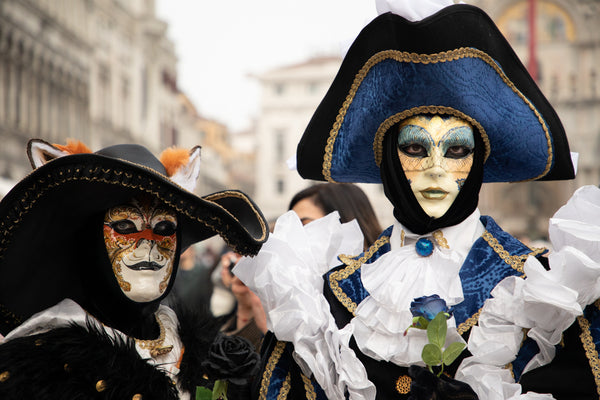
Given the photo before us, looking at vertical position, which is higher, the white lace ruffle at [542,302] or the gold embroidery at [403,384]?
the white lace ruffle at [542,302]

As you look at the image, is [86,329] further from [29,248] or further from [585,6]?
[585,6]

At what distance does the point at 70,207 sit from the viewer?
2441 millimetres

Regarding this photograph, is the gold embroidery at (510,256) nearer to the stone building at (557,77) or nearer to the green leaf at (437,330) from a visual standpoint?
the green leaf at (437,330)

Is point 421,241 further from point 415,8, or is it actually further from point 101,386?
point 101,386

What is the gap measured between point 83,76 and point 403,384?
783 inches

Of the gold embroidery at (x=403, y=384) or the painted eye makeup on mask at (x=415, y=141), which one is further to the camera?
the painted eye makeup on mask at (x=415, y=141)

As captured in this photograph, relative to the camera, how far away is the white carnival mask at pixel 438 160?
2.40 meters

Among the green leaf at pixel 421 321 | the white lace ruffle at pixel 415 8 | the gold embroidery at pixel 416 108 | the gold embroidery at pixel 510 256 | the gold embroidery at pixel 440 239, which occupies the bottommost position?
the green leaf at pixel 421 321

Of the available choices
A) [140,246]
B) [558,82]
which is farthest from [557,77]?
[140,246]

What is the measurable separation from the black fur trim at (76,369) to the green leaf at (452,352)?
0.88 metres

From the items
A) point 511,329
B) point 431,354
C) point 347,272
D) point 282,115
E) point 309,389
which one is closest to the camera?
point 431,354

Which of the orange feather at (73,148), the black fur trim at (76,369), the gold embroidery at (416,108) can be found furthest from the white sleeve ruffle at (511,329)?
the orange feather at (73,148)

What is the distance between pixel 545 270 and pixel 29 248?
162 centimetres

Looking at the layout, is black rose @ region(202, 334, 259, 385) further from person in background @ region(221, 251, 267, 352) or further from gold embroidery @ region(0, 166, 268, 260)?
person in background @ region(221, 251, 267, 352)
